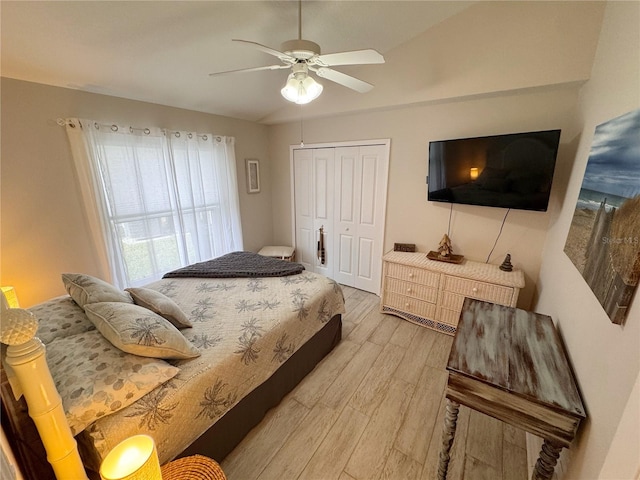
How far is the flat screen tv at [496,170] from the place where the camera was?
2074mm

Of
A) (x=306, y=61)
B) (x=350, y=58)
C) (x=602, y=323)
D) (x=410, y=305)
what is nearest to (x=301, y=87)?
(x=306, y=61)

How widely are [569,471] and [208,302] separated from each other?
7.19ft

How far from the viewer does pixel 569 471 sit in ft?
3.61

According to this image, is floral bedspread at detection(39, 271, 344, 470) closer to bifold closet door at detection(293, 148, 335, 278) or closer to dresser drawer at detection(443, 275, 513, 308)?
dresser drawer at detection(443, 275, 513, 308)

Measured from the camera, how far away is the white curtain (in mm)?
2418

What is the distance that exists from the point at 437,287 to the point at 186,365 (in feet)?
7.37

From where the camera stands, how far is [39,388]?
0.85 metres

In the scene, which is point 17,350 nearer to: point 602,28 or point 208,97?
point 208,97

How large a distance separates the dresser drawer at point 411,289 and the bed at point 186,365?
989mm

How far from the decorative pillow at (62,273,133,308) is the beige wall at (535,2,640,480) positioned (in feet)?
7.36

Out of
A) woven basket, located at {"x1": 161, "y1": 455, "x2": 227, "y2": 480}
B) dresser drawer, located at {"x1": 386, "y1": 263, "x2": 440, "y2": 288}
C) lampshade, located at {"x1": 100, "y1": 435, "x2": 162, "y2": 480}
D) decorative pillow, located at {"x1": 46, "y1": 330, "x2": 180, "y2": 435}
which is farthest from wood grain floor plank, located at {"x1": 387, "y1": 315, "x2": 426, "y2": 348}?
lampshade, located at {"x1": 100, "y1": 435, "x2": 162, "y2": 480}

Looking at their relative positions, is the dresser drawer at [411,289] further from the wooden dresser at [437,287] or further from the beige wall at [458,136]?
the beige wall at [458,136]

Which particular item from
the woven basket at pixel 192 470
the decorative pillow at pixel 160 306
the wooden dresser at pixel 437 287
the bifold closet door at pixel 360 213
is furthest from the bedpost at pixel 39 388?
the bifold closet door at pixel 360 213

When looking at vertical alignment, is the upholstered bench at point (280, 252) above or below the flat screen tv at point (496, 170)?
below
